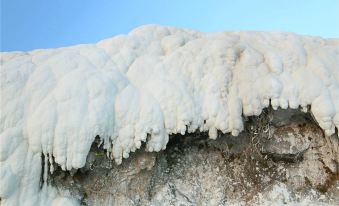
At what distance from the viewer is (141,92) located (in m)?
6.38

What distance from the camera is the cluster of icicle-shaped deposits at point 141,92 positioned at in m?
5.75

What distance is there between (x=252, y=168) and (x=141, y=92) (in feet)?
7.80

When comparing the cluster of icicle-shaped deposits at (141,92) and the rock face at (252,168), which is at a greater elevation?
the cluster of icicle-shaped deposits at (141,92)

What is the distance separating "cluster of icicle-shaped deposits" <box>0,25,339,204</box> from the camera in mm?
5754

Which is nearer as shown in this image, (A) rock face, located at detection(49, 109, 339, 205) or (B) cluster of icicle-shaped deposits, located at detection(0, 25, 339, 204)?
(B) cluster of icicle-shaped deposits, located at detection(0, 25, 339, 204)

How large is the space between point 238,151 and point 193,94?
4.68 feet

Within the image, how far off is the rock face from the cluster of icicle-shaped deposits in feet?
1.85

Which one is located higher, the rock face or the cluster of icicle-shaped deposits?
the cluster of icicle-shaped deposits

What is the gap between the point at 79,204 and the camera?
20.7ft

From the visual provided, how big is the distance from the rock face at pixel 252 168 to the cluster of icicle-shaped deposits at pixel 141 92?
565 mm

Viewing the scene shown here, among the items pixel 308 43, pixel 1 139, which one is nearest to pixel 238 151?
pixel 308 43

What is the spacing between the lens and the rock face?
6918mm

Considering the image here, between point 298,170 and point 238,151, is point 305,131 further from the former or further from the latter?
point 238,151

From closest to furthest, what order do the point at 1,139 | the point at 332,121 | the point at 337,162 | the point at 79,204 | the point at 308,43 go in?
the point at 1,139
the point at 79,204
the point at 332,121
the point at 337,162
the point at 308,43
